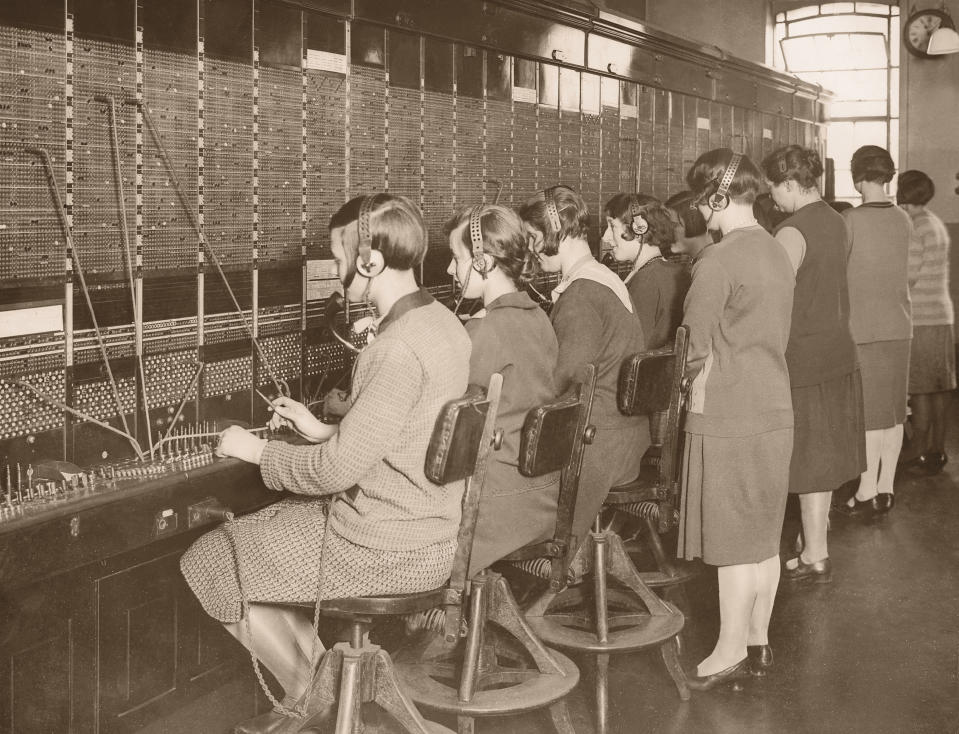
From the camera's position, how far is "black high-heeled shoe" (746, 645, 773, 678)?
134 inches

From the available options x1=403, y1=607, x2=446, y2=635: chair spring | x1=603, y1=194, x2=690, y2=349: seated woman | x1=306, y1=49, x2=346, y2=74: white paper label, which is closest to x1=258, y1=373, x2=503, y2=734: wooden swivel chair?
x1=403, y1=607, x2=446, y2=635: chair spring

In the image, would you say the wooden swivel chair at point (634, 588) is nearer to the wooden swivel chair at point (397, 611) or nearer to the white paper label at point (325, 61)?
the wooden swivel chair at point (397, 611)

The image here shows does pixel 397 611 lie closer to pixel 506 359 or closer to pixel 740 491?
pixel 506 359

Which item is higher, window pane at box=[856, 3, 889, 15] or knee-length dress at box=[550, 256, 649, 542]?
window pane at box=[856, 3, 889, 15]

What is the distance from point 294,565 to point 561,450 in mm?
663

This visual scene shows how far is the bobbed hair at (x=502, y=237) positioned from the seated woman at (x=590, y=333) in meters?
0.29

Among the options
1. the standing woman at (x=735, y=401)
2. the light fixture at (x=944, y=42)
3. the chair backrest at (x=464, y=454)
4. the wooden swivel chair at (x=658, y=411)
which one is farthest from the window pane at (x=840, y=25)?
the chair backrest at (x=464, y=454)

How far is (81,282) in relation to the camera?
8.64 feet

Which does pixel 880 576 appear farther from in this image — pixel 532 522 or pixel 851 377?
pixel 532 522

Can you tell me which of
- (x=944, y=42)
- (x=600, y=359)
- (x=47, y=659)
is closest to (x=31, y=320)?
(x=47, y=659)

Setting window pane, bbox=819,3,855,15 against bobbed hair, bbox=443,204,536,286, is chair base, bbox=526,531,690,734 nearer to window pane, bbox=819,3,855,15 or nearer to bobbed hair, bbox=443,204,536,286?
bobbed hair, bbox=443,204,536,286

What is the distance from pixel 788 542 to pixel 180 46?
3.35 metres

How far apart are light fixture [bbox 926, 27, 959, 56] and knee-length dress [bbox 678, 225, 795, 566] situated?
6.98 meters

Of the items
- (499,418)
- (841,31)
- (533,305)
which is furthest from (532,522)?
(841,31)
